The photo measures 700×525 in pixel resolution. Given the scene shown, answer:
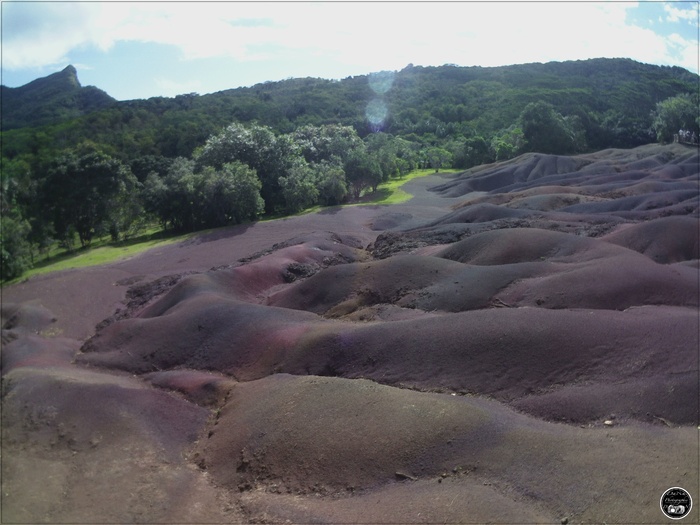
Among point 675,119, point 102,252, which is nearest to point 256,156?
point 102,252

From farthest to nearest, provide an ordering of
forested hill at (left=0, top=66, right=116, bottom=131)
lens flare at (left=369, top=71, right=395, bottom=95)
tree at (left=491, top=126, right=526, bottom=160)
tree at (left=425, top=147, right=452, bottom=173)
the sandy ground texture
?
lens flare at (left=369, top=71, right=395, bottom=95), forested hill at (left=0, top=66, right=116, bottom=131), tree at (left=425, top=147, right=452, bottom=173), tree at (left=491, top=126, right=526, bottom=160), the sandy ground texture

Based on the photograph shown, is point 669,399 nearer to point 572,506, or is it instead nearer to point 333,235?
point 572,506

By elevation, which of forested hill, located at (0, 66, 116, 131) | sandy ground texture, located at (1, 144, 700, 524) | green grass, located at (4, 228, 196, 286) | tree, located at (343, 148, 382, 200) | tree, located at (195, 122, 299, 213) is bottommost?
sandy ground texture, located at (1, 144, 700, 524)

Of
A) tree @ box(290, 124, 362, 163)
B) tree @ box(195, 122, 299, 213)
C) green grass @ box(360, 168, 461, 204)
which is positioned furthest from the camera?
tree @ box(290, 124, 362, 163)

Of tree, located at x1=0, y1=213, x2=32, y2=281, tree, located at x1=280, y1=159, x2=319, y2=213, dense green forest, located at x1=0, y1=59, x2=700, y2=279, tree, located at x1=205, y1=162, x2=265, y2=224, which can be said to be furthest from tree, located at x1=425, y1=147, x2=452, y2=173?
tree, located at x1=0, y1=213, x2=32, y2=281

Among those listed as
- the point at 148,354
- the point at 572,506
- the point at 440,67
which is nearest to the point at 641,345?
the point at 572,506

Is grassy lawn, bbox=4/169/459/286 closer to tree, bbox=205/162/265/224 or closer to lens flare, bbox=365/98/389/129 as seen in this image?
tree, bbox=205/162/265/224

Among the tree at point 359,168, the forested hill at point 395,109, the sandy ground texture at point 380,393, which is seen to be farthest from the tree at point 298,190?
the forested hill at point 395,109
